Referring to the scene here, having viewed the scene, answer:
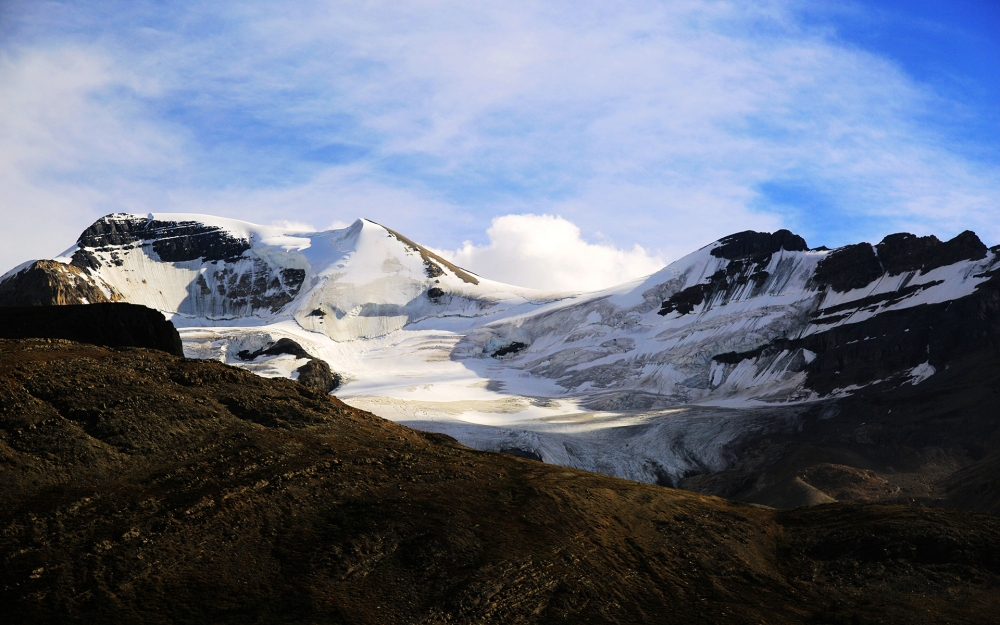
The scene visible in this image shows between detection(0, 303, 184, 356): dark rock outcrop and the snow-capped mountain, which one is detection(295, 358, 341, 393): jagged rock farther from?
detection(0, 303, 184, 356): dark rock outcrop

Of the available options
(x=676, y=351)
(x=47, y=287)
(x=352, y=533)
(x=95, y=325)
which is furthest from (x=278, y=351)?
(x=352, y=533)

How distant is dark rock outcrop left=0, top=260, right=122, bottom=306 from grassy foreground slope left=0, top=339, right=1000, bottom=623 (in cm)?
13597

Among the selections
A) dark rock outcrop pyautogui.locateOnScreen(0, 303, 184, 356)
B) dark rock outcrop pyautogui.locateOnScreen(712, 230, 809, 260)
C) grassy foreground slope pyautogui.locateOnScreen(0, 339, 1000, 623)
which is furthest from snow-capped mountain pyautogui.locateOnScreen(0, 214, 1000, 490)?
grassy foreground slope pyautogui.locateOnScreen(0, 339, 1000, 623)

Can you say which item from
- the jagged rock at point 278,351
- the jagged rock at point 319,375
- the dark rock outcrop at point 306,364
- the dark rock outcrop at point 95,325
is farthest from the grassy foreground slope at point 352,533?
the jagged rock at point 278,351

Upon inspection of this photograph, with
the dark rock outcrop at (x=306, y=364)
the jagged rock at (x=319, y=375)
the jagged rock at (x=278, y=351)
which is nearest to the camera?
the jagged rock at (x=319, y=375)

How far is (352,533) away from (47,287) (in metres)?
156

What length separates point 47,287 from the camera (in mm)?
175500

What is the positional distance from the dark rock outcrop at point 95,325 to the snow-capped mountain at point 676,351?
58.3m

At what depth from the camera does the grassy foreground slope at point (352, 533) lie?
114ft

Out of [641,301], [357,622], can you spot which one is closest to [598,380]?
[641,301]

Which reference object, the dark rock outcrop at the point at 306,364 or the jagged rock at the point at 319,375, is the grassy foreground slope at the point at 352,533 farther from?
the dark rock outcrop at the point at 306,364

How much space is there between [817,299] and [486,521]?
5209 inches

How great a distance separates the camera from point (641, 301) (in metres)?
192

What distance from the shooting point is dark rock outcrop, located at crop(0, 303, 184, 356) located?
5619 centimetres
